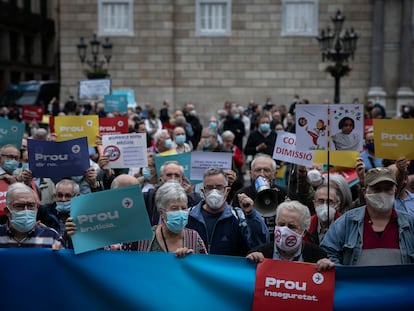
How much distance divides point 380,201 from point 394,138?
3149 millimetres

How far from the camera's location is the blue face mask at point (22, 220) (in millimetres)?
5402

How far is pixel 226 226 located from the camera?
19.5 feet

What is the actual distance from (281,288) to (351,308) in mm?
500

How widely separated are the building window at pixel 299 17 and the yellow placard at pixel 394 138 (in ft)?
75.0

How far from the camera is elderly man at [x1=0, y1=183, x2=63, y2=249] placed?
5418mm

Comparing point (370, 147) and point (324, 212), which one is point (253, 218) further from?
point (370, 147)

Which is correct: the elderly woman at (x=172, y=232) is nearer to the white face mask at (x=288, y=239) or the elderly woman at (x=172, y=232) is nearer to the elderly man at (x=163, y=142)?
the white face mask at (x=288, y=239)

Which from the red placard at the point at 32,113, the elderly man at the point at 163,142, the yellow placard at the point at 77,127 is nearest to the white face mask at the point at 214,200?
the yellow placard at the point at 77,127

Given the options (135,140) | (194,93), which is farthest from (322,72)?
(135,140)

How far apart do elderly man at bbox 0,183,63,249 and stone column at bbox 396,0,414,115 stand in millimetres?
25640

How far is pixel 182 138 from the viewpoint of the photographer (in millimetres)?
11523

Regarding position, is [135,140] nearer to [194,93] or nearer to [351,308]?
[351,308]

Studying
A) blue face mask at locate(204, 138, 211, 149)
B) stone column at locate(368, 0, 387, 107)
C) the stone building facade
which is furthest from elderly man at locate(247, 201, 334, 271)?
the stone building facade

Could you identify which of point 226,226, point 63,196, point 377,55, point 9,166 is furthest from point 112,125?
point 377,55
